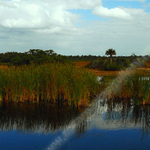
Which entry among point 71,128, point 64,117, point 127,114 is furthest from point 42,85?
point 127,114

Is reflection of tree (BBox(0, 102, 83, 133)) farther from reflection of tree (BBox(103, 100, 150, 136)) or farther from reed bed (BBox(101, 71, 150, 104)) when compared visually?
reed bed (BBox(101, 71, 150, 104))

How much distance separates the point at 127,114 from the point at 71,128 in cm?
292

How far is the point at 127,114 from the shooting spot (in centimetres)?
869

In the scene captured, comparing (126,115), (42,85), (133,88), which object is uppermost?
(42,85)

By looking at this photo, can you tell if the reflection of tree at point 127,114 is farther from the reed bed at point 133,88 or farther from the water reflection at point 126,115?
the reed bed at point 133,88

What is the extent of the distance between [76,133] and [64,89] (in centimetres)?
379

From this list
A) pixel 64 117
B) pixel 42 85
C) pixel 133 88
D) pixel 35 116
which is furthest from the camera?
pixel 133 88

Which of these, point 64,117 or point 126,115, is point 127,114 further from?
point 64,117

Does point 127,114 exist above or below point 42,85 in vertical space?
below

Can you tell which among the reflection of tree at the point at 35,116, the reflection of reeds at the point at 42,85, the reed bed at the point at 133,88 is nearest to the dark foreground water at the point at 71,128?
the reflection of tree at the point at 35,116

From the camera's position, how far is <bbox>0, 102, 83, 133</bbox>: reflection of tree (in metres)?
7.13

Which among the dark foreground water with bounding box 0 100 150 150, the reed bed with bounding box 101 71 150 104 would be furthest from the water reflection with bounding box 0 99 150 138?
the reed bed with bounding box 101 71 150 104

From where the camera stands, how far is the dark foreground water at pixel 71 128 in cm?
580

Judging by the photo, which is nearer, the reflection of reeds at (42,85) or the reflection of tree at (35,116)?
the reflection of tree at (35,116)
